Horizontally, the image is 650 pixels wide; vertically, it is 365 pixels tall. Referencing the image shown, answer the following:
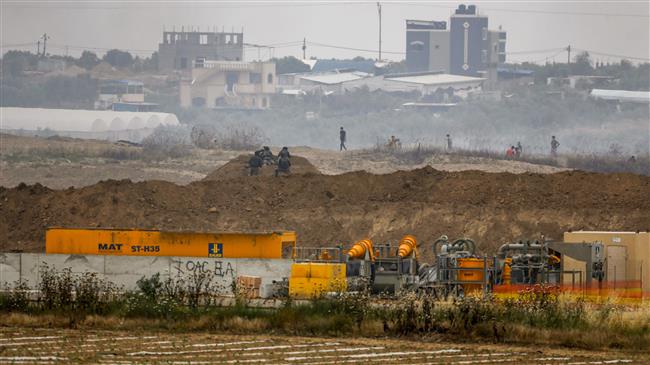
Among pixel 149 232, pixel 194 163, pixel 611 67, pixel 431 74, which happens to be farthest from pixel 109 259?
pixel 431 74

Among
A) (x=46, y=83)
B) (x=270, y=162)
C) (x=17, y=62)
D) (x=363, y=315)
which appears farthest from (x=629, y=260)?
(x=17, y=62)

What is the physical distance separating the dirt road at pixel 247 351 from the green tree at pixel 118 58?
6001 inches

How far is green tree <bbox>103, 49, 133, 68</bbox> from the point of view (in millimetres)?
179750

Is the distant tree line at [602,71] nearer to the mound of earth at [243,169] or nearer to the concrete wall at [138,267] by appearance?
the mound of earth at [243,169]

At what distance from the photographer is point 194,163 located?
273 feet

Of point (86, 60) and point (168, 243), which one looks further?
point (86, 60)

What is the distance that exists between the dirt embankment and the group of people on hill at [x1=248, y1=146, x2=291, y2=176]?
17.8 ft

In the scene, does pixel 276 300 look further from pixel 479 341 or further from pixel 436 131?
pixel 436 131

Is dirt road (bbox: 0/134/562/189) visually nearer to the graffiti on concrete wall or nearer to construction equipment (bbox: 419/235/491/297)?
the graffiti on concrete wall

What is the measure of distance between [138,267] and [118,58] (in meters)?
145

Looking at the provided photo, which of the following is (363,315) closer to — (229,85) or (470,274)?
(470,274)

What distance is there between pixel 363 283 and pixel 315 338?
7193 millimetres

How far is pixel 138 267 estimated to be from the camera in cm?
3844

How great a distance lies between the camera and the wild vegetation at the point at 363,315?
2819 cm
